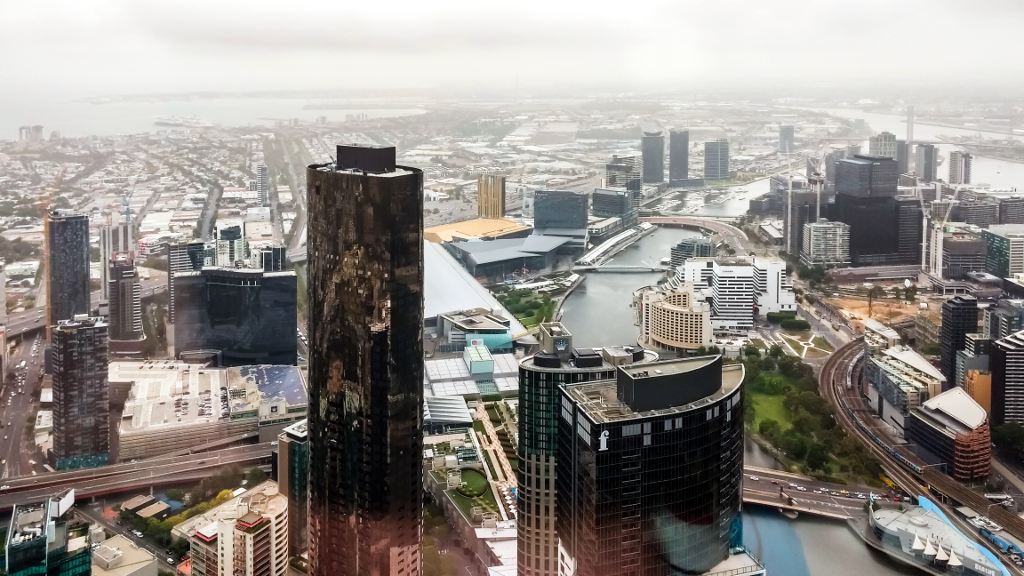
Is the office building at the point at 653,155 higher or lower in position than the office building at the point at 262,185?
higher

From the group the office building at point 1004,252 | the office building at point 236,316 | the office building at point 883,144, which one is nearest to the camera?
the office building at point 236,316

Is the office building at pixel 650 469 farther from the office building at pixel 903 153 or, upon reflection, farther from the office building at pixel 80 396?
the office building at pixel 903 153

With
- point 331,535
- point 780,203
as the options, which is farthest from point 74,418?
point 780,203

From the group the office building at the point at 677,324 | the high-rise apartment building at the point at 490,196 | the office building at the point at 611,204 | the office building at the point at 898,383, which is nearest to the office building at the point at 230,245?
the office building at the point at 677,324

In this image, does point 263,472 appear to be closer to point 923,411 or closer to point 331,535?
point 331,535

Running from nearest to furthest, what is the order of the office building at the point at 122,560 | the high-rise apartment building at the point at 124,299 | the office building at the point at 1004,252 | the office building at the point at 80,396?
the office building at the point at 122,560 → the office building at the point at 80,396 → the high-rise apartment building at the point at 124,299 → the office building at the point at 1004,252

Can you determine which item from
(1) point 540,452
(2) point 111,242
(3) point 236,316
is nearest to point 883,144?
(3) point 236,316
